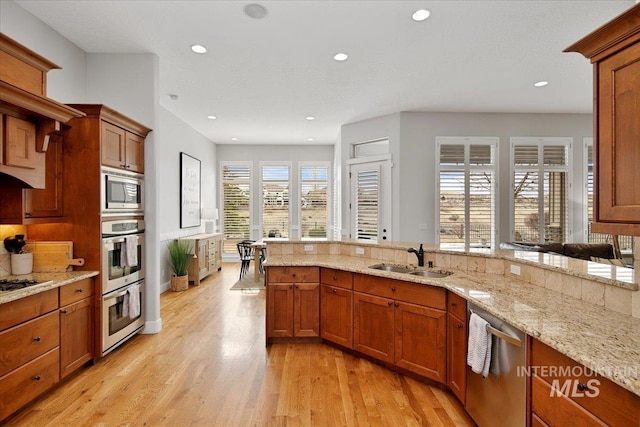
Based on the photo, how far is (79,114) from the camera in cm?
261

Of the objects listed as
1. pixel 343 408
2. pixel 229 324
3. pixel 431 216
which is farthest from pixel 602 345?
pixel 431 216

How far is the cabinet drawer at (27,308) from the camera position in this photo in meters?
2.08

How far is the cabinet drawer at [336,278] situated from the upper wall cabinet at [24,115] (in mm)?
2534

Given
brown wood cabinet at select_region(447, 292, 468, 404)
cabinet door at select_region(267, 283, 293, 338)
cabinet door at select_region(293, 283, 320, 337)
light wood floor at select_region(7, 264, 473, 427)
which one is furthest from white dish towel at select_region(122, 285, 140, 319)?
brown wood cabinet at select_region(447, 292, 468, 404)

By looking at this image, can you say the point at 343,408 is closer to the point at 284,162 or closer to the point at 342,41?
the point at 342,41

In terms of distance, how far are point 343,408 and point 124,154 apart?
3.11 m

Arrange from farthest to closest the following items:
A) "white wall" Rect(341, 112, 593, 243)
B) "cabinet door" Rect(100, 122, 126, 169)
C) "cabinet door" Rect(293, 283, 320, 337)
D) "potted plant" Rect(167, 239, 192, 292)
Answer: "white wall" Rect(341, 112, 593, 243)
"potted plant" Rect(167, 239, 192, 292)
"cabinet door" Rect(293, 283, 320, 337)
"cabinet door" Rect(100, 122, 126, 169)

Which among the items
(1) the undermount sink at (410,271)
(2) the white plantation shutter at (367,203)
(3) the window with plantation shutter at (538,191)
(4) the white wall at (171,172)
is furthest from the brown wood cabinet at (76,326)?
(3) the window with plantation shutter at (538,191)

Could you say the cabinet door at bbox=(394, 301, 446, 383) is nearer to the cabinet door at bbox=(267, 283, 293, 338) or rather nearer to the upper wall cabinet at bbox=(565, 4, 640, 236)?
the cabinet door at bbox=(267, 283, 293, 338)

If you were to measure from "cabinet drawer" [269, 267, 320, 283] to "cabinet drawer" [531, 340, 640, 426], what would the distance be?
2165 millimetres

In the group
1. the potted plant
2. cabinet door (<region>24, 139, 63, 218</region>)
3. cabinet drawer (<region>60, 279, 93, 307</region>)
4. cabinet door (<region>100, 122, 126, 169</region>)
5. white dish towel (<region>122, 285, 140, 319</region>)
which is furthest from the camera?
the potted plant

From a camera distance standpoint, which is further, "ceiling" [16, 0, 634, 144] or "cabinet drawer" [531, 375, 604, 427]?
"ceiling" [16, 0, 634, 144]

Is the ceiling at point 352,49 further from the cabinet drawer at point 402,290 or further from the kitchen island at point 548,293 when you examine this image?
the cabinet drawer at point 402,290

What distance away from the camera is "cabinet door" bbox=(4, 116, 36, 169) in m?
2.20
